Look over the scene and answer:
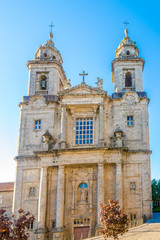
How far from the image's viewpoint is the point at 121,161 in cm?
2900

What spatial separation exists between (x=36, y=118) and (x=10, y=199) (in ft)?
30.9

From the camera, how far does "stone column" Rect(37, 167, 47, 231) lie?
28172 mm

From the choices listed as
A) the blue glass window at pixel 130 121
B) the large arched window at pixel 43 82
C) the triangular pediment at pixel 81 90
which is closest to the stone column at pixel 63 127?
the triangular pediment at pixel 81 90

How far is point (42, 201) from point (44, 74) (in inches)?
551

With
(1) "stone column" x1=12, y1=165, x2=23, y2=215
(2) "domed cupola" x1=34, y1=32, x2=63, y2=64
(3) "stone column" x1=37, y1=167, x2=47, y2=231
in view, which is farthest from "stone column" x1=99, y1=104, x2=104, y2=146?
(2) "domed cupola" x1=34, y1=32, x2=63, y2=64

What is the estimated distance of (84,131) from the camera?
1243 inches

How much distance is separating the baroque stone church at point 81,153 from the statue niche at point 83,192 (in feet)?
0.17

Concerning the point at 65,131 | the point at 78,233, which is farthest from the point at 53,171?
the point at 78,233

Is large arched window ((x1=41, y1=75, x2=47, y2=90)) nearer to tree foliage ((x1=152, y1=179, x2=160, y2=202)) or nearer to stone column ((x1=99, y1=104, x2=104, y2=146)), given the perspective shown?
stone column ((x1=99, y1=104, x2=104, y2=146))

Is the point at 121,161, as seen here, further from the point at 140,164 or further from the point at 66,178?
the point at 66,178

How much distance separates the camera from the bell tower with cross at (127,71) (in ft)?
110

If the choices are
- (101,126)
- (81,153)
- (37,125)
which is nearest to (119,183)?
(81,153)

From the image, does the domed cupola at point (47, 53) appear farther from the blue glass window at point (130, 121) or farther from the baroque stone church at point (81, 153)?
the blue glass window at point (130, 121)

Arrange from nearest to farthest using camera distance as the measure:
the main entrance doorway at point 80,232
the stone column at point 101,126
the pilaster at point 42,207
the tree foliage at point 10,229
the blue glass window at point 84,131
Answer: the tree foliage at point 10,229 → the pilaster at point 42,207 → the main entrance doorway at point 80,232 → the stone column at point 101,126 → the blue glass window at point 84,131
